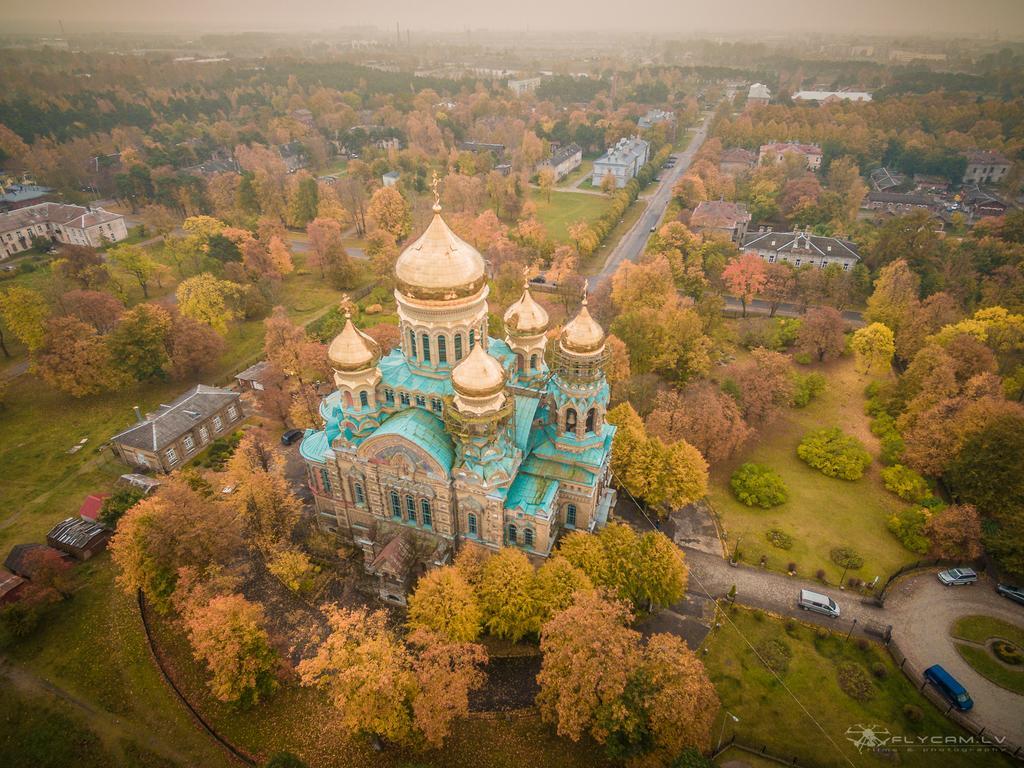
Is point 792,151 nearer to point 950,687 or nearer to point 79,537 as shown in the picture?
point 950,687

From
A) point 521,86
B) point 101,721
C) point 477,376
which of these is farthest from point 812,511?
point 521,86

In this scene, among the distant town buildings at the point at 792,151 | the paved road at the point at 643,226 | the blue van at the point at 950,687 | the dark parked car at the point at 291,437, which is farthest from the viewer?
the distant town buildings at the point at 792,151

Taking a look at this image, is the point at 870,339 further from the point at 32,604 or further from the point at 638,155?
the point at 638,155

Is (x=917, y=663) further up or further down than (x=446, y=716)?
further down

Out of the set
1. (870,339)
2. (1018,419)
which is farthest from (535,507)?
(870,339)

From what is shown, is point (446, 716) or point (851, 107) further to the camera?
point (851, 107)

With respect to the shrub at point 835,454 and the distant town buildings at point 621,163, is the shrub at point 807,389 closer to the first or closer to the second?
the shrub at point 835,454

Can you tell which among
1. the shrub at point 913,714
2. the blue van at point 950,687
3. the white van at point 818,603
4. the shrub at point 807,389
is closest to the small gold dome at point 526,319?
the white van at point 818,603
